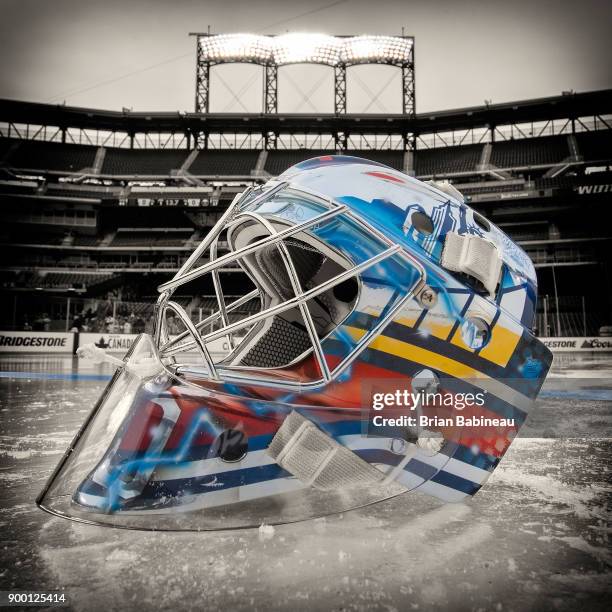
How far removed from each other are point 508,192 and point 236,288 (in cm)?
1489

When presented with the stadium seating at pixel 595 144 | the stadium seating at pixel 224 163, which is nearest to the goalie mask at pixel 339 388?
the stadium seating at pixel 224 163

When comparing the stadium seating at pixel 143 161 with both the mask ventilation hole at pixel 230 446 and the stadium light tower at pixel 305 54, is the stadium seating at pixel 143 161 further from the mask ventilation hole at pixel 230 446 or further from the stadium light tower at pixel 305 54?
the mask ventilation hole at pixel 230 446

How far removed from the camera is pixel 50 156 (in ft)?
89.0

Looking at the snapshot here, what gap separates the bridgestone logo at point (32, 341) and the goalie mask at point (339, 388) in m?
16.6

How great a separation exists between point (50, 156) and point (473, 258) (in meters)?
31.1

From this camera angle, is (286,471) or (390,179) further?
(390,179)

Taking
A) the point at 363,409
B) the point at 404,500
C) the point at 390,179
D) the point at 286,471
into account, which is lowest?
the point at 404,500

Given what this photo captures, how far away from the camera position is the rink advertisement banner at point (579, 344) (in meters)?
15.9

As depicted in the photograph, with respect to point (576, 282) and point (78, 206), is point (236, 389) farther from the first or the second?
point (78, 206)

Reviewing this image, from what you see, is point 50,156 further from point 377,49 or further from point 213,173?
point 377,49

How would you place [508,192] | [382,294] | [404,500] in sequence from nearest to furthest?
[382,294], [404,500], [508,192]

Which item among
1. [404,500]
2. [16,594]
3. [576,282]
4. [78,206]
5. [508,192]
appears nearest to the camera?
[16,594]

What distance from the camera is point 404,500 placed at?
1624 millimetres

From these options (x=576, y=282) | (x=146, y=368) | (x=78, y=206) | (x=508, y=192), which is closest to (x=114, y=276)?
(x=78, y=206)
